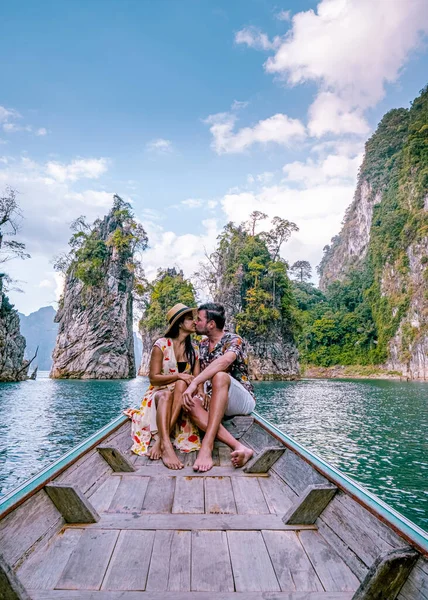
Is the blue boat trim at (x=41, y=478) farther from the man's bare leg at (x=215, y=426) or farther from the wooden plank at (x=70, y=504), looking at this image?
the man's bare leg at (x=215, y=426)

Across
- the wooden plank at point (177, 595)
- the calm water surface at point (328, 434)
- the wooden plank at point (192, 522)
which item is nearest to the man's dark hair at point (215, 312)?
the wooden plank at point (192, 522)

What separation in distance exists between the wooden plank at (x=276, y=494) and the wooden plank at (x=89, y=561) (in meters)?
0.93

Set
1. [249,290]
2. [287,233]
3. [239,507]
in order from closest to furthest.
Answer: [239,507]
[249,290]
[287,233]

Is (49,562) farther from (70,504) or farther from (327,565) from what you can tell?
(327,565)

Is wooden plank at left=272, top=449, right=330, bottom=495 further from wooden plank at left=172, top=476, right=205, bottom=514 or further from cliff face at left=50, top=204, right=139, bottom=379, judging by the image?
cliff face at left=50, top=204, right=139, bottom=379

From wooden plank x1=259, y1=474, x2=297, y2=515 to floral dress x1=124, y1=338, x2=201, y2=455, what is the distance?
906mm

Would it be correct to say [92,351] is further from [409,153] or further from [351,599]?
[409,153]

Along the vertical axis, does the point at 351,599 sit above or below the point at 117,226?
below

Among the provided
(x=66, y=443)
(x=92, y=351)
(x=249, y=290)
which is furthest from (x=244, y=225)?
(x=66, y=443)

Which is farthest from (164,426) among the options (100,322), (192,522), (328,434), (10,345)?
(100,322)

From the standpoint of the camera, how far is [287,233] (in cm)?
3934

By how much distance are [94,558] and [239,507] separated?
894mm

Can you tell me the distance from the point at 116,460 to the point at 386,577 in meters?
2.06

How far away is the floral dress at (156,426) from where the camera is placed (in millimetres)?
3449
